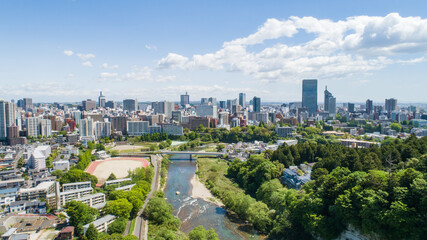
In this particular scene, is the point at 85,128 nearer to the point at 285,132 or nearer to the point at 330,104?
the point at 285,132

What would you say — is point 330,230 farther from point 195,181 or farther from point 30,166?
point 30,166

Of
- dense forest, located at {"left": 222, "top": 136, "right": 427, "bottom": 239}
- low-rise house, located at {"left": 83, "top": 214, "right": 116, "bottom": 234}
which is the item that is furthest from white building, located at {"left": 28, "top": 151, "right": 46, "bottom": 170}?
dense forest, located at {"left": 222, "top": 136, "right": 427, "bottom": 239}

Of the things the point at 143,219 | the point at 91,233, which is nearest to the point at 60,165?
the point at 143,219

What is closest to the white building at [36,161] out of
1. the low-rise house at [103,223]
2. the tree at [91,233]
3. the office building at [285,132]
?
the low-rise house at [103,223]

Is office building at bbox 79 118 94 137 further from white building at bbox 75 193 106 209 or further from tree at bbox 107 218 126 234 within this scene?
tree at bbox 107 218 126 234

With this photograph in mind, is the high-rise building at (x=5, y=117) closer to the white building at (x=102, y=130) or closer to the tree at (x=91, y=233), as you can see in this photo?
the white building at (x=102, y=130)

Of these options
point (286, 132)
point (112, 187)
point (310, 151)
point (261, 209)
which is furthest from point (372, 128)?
point (112, 187)
